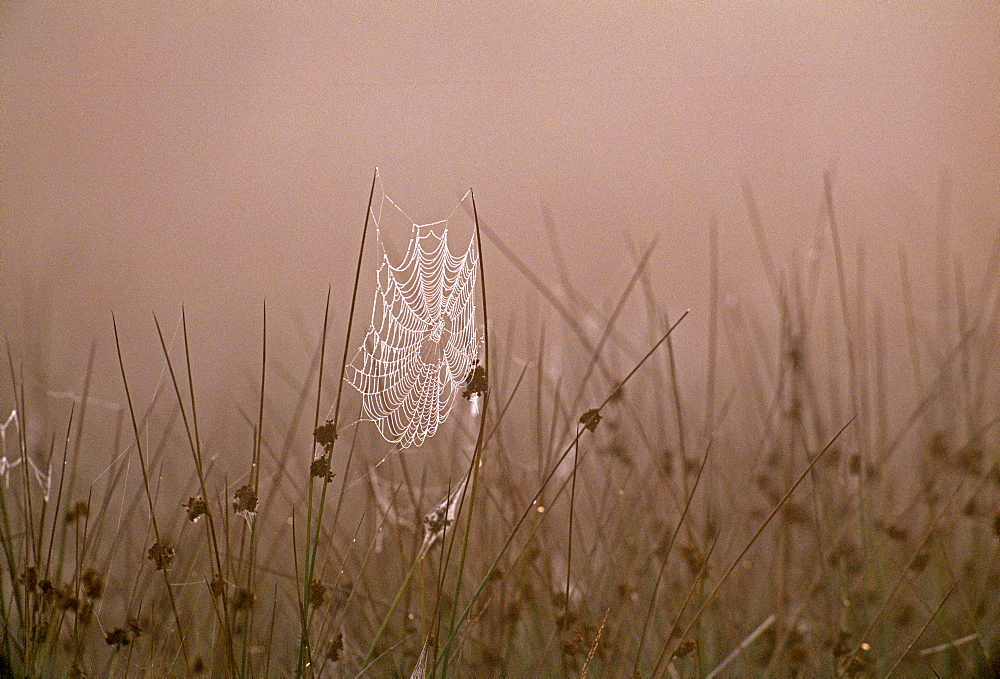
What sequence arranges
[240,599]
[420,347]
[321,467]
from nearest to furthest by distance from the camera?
1. [321,467]
2. [240,599]
3. [420,347]

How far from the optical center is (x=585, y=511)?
1.50m

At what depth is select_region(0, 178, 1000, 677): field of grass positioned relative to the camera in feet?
3.59

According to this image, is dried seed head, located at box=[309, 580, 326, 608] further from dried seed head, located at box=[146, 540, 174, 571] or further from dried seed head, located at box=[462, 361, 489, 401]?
dried seed head, located at box=[462, 361, 489, 401]

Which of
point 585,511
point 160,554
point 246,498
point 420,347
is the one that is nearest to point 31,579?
point 160,554

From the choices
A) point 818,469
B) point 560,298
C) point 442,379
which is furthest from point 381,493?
point 818,469

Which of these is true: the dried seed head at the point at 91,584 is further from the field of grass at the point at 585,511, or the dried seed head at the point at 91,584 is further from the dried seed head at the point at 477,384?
the dried seed head at the point at 477,384

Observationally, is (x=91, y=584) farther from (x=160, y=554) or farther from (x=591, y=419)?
(x=591, y=419)

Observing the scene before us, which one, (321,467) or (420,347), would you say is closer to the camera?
(321,467)

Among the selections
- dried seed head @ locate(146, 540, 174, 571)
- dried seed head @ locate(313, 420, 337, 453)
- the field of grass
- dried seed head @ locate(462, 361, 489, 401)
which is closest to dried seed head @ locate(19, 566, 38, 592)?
the field of grass

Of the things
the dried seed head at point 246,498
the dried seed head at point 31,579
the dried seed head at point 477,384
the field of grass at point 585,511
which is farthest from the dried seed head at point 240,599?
the dried seed head at point 477,384

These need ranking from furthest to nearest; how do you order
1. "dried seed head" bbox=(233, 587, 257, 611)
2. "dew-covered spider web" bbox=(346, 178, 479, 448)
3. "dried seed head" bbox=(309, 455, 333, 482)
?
"dew-covered spider web" bbox=(346, 178, 479, 448)
"dried seed head" bbox=(233, 587, 257, 611)
"dried seed head" bbox=(309, 455, 333, 482)

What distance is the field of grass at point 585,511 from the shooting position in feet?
3.59

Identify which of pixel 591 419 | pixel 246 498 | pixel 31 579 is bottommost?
pixel 31 579

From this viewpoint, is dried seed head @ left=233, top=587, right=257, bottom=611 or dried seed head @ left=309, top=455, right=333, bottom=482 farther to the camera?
dried seed head @ left=233, top=587, right=257, bottom=611
